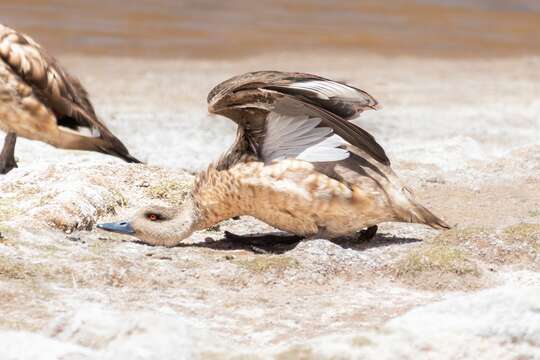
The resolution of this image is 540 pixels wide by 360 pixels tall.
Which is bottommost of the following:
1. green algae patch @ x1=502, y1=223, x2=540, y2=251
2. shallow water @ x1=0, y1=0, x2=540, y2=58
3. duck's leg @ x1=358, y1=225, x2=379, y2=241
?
shallow water @ x1=0, y1=0, x2=540, y2=58

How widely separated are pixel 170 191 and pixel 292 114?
199 cm

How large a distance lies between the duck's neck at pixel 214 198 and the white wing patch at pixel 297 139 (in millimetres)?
338

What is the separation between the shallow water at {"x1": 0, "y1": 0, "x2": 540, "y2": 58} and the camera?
933 inches

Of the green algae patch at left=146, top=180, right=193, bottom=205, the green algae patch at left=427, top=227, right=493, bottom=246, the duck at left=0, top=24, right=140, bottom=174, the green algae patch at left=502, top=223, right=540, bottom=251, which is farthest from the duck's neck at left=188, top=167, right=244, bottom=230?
the duck at left=0, top=24, right=140, bottom=174

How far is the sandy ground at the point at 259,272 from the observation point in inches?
220

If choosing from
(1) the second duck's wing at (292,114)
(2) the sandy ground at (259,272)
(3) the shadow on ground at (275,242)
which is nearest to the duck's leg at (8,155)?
(2) the sandy ground at (259,272)

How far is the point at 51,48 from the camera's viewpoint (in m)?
22.5

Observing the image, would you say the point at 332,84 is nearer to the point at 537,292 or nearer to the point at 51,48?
the point at 537,292

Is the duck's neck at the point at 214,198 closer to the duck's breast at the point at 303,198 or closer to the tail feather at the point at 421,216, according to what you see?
the duck's breast at the point at 303,198

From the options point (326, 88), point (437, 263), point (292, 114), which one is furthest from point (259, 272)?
point (326, 88)

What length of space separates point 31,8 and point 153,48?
464 centimetres

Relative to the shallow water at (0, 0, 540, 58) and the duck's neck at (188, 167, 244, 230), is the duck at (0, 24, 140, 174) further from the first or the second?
the shallow water at (0, 0, 540, 58)

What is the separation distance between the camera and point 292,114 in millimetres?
8406

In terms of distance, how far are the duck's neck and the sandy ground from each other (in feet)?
0.82
